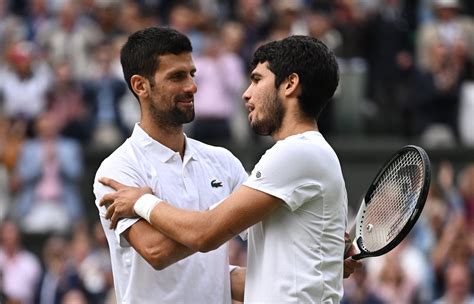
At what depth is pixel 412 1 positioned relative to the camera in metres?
16.1

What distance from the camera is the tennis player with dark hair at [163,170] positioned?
5.85 meters

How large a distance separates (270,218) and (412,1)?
10894 millimetres

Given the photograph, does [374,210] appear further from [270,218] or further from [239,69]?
[239,69]

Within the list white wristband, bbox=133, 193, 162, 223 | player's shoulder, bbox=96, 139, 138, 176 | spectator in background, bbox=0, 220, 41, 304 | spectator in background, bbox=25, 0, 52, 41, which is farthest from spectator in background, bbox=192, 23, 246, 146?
white wristband, bbox=133, 193, 162, 223

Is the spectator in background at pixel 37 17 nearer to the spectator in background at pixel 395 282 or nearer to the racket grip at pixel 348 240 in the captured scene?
the spectator in background at pixel 395 282

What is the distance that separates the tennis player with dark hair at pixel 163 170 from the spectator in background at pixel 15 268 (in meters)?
6.65

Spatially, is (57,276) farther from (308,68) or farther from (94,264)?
(308,68)

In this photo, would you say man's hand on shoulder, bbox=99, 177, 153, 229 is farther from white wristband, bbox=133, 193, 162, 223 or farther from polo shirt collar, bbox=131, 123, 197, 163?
polo shirt collar, bbox=131, 123, 197, 163

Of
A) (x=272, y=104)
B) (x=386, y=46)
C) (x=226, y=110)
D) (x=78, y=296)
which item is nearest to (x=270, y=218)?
(x=272, y=104)

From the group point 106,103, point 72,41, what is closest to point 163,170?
point 106,103

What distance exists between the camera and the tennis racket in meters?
5.64

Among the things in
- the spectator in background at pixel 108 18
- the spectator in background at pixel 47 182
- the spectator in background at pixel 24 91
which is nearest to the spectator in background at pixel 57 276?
the spectator in background at pixel 47 182

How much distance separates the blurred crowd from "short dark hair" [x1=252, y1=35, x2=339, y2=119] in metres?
5.70

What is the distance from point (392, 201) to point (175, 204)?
0.95 meters
